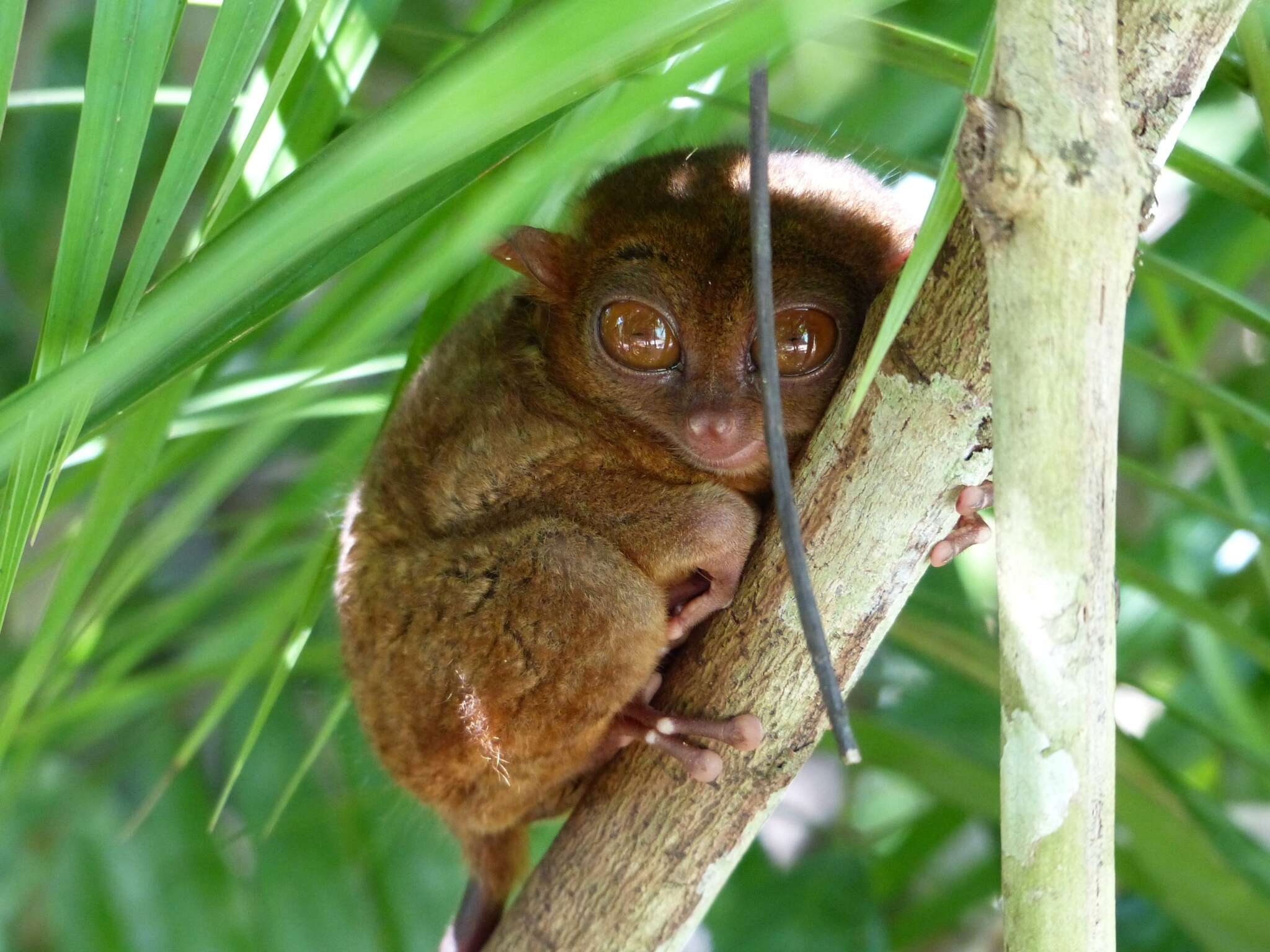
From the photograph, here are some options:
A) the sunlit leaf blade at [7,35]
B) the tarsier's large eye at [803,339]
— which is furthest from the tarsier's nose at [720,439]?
the sunlit leaf blade at [7,35]

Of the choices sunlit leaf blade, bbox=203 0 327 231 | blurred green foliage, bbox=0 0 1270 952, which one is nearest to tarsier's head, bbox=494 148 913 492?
blurred green foliage, bbox=0 0 1270 952

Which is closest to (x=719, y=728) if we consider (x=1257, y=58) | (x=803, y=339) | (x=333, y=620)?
(x=803, y=339)

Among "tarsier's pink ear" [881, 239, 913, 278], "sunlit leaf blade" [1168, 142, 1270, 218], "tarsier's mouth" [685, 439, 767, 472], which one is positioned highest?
"tarsier's pink ear" [881, 239, 913, 278]

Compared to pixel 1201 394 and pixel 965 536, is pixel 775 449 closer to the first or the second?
pixel 965 536

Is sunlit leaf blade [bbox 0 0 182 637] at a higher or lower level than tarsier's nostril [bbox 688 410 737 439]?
lower

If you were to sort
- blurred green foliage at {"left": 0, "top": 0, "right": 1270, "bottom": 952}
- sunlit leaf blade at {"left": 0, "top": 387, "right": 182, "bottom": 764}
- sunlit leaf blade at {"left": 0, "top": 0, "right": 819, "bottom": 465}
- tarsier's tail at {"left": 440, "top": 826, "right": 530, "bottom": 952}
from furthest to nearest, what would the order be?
1. tarsier's tail at {"left": 440, "top": 826, "right": 530, "bottom": 952}
2. sunlit leaf blade at {"left": 0, "top": 387, "right": 182, "bottom": 764}
3. blurred green foliage at {"left": 0, "top": 0, "right": 1270, "bottom": 952}
4. sunlit leaf blade at {"left": 0, "top": 0, "right": 819, "bottom": 465}

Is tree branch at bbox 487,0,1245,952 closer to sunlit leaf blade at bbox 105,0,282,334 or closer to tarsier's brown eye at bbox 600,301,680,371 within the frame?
tarsier's brown eye at bbox 600,301,680,371

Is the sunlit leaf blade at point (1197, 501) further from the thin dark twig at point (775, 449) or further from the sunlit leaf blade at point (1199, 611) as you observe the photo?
the thin dark twig at point (775, 449)

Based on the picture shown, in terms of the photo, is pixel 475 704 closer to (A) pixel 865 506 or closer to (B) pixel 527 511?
(B) pixel 527 511
